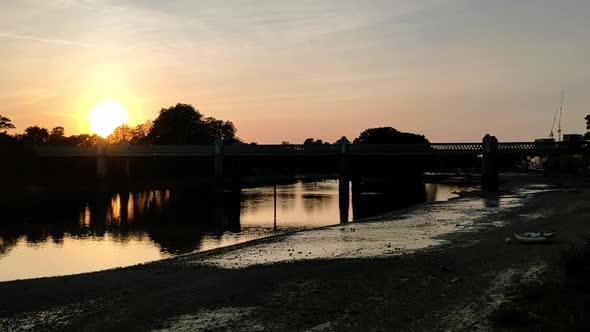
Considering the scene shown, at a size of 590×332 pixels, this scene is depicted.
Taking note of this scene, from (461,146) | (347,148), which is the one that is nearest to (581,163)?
(461,146)

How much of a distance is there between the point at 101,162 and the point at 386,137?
284 ft

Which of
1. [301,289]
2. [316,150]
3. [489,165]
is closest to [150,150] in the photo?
[316,150]

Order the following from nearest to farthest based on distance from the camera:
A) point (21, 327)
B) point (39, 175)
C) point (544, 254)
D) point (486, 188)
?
point (21, 327) → point (544, 254) → point (486, 188) → point (39, 175)

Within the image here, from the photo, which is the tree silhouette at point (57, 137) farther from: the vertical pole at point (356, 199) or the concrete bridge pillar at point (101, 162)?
the vertical pole at point (356, 199)

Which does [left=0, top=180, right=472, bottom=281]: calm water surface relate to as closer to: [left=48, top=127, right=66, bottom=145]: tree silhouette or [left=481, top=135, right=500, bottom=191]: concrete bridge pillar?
[left=481, top=135, right=500, bottom=191]: concrete bridge pillar

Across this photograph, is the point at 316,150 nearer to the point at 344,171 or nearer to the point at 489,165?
the point at 344,171

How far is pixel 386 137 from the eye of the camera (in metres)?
165

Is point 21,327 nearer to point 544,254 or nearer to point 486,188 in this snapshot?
point 544,254

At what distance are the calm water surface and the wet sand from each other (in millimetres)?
6111

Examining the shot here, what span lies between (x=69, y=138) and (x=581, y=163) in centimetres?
15442

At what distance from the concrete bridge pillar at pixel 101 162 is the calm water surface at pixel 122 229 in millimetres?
35902

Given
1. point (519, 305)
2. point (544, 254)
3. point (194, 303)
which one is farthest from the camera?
point (544, 254)

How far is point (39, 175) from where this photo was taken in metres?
105

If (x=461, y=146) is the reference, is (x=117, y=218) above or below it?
below
